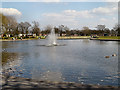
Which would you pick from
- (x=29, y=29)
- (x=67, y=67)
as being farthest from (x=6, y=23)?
(x=67, y=67)

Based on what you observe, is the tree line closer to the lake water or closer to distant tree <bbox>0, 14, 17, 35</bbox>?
distant tree <bbox>0, 14, 17, 35</bbox>

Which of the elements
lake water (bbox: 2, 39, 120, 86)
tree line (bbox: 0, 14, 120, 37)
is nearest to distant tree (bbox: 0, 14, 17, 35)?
tree line (bbox: 0, 14, 120, 37)

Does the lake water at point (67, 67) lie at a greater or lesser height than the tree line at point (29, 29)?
lesser

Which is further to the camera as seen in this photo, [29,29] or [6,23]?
[29,29]

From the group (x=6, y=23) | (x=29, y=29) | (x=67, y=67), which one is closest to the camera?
(x=67, y=67)

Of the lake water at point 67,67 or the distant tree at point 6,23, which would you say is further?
the distant tree at point 6,23

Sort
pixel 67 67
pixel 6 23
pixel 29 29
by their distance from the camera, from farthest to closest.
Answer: pixel 29 29 → pixel 6 23 → pixel 67 67

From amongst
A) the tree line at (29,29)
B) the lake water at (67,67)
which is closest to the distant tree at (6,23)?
the tree line at (29,29)

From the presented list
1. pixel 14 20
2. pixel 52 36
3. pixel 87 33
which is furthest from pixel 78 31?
pixel 52 36

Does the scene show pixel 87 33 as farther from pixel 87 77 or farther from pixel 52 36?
pixel 87 77

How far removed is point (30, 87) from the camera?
6.71 metres

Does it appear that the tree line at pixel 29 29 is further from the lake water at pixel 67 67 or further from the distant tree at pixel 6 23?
Answer: the lake water at pixel 67 67

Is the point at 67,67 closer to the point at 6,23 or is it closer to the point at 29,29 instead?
the point at 6,23

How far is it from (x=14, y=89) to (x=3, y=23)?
77498mm
